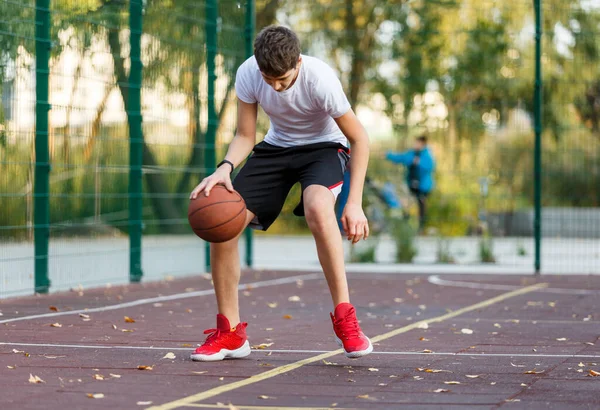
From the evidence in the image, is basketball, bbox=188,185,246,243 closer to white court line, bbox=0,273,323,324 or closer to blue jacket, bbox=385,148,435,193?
white court line, bbox=0,273,323,324

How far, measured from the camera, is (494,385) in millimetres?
4934

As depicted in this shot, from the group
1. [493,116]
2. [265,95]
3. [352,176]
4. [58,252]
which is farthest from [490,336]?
[493,116]

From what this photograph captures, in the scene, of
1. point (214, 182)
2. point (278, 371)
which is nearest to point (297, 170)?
point (214, 182)

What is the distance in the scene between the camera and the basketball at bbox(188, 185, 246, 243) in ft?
17.8

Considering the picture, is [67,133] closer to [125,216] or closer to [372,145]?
[125,216]

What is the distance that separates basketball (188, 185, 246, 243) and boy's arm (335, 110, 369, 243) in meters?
0.51

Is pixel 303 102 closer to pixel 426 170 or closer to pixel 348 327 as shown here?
pixel 348 327

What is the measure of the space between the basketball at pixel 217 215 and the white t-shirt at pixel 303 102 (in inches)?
19.0

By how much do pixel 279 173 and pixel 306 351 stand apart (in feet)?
3.17

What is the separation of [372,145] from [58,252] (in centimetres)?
483

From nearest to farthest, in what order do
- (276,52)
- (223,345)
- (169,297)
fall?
(276,52) < (223,345) < (169,297)

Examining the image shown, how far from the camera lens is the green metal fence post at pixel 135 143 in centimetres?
A: 1055

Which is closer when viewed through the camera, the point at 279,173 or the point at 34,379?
the point at 34,379

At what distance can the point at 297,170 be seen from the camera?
5.79 m
